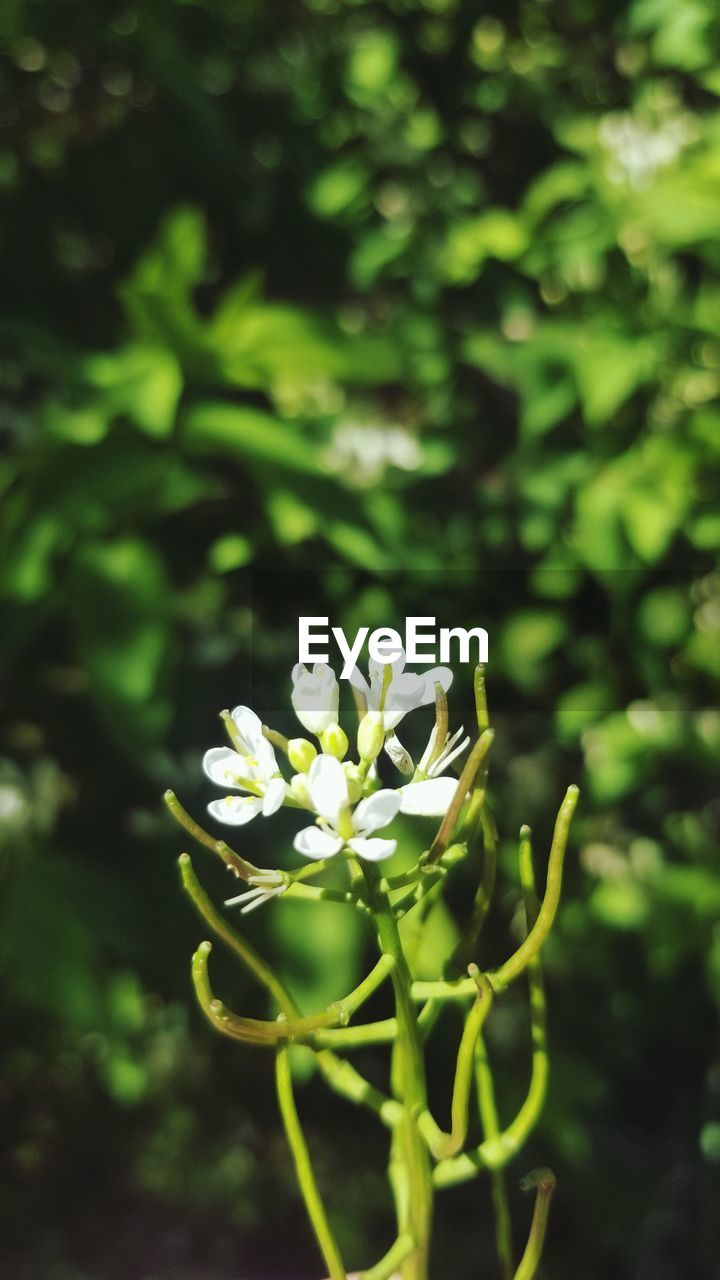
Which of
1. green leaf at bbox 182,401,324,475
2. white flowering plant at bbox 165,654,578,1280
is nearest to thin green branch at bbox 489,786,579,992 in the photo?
white flowering plant at bbox 165,654,578,1280

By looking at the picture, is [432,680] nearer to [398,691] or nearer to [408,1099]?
[398,691]

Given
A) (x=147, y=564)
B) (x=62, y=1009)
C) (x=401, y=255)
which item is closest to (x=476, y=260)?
(x=401, y=255)

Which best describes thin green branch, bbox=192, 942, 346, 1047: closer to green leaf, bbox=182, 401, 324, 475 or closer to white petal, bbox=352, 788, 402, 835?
white petal, bbox=352, 788, 402, 835

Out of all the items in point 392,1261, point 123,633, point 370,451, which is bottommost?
point 392,1261

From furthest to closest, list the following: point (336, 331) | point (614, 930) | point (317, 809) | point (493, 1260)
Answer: point (493, 1260), point (614, 930), point (336, 331), point (317, 809)

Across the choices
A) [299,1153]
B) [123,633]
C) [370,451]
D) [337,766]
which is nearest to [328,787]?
[337,766]

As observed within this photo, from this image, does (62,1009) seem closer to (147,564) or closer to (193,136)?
(147,564)
